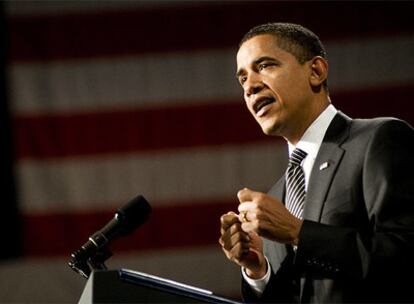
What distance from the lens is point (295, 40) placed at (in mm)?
1988

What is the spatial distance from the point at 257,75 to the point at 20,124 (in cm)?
213

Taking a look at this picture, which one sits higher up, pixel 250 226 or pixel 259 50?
pixel 259 50

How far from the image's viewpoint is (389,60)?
389cm

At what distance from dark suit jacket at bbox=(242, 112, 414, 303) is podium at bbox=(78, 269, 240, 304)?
0.86 ft

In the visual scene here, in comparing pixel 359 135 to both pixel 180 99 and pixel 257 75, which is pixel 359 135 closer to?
pixel 257 75

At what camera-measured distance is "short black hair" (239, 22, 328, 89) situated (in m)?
1.98

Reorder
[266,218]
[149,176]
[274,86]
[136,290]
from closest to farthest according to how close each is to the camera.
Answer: [136,290], [266,218], [274,86], [149,176]

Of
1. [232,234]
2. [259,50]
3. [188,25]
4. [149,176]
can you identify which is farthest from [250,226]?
[188,25]

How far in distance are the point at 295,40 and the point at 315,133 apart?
0.24 m

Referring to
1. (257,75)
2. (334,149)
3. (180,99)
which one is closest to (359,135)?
(334,149)

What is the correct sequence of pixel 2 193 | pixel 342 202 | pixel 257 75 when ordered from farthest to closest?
pixel 2 193, pixel 257 75, pixel 342 202

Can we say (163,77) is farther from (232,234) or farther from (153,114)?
(232,234)

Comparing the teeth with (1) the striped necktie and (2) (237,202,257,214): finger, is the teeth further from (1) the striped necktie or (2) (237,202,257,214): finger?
(2) (237,202,257,214): finger

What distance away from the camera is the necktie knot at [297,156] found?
1922 mm
